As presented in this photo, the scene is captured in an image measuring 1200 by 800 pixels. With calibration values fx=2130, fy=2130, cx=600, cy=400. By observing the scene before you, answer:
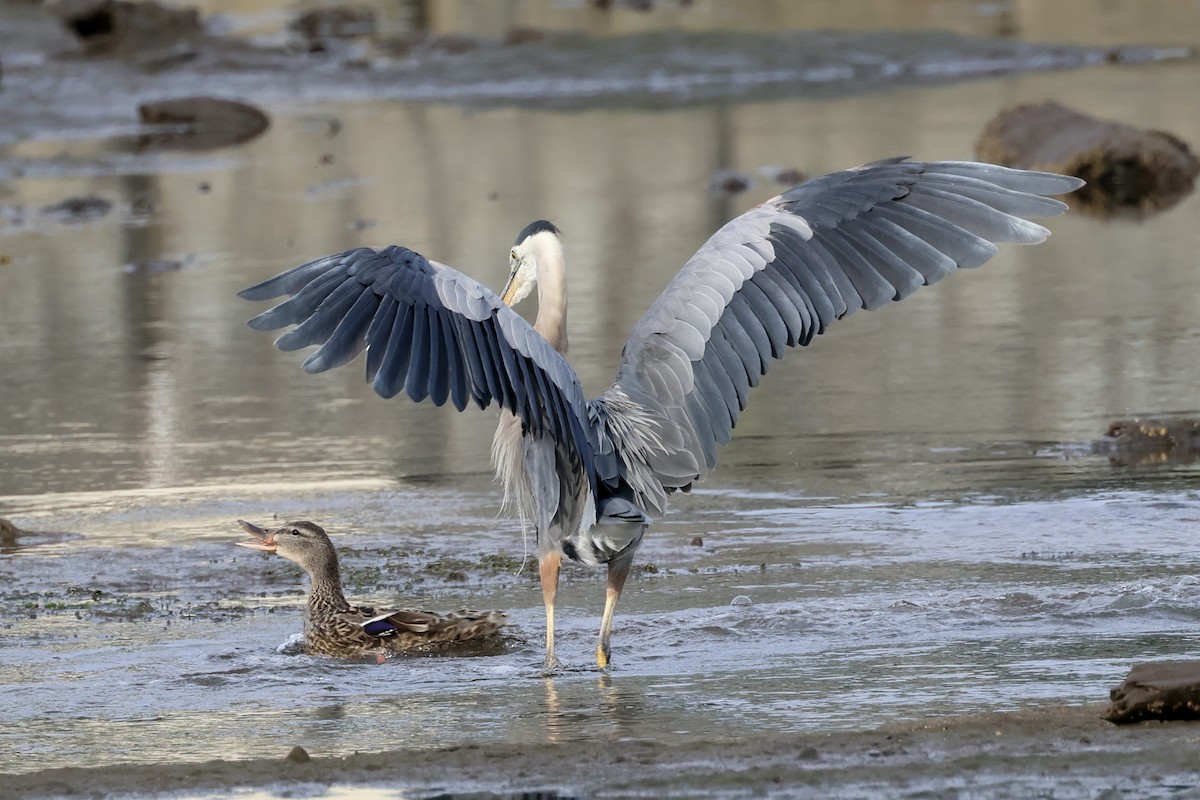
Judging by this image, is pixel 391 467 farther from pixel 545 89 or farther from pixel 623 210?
pixel 545 89

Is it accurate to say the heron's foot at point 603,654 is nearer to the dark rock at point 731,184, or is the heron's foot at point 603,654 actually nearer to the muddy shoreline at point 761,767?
the muddy shoreline at point 761,767

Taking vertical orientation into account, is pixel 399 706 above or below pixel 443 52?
below

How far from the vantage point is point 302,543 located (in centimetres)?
745

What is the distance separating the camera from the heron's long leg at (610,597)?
664 centimetres

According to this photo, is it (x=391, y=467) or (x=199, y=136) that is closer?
(x=391, y=467)

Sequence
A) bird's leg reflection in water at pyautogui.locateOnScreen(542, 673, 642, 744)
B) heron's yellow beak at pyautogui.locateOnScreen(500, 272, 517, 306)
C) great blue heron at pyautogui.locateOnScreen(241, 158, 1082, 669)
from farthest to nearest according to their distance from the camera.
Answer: heron's yellow beak at pyautogui.locateOnScreen(500, 272, 517, 306) → great blue heron at pyautogui.locateOnScreen(241, 158, 1082, 669) → bird's leg reflection in water at pyautogui.locateOnScreen(542, 673, 642, 744)

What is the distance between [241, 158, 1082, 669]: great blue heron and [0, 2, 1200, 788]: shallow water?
1.72 feet

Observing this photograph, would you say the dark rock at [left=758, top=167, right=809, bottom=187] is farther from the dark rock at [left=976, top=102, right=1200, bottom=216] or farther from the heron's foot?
the heron's foot

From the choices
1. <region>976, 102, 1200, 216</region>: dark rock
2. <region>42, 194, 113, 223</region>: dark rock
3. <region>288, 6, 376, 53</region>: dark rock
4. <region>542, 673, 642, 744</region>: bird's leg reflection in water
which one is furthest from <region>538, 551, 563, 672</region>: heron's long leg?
<region>288, 6, 376, 53</region>: dark rock

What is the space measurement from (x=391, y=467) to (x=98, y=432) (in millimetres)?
1825

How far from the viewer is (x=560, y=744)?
544 centimetres

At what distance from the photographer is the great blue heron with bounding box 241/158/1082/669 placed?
20.4ft

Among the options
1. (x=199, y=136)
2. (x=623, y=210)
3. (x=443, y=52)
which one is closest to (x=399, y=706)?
(x=623, y=210)

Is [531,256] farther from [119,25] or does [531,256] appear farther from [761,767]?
[119,25]
